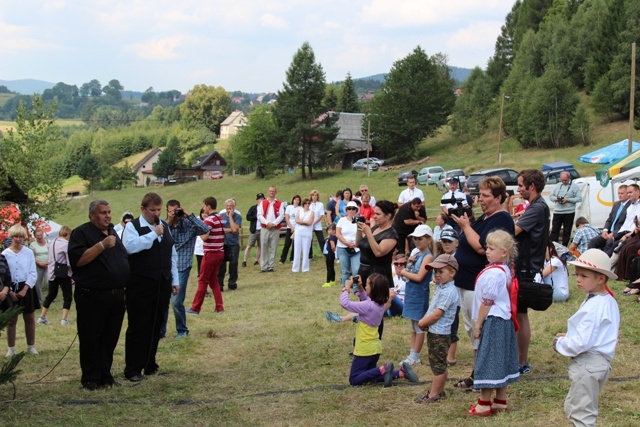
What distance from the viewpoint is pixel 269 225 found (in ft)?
56.0

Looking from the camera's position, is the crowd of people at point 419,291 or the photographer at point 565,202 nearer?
the crowd of people at point 419,291

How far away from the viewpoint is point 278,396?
6664 millimetres

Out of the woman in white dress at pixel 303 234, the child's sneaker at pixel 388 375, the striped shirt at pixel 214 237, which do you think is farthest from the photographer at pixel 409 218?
the woman in white dress at pixel 303 234

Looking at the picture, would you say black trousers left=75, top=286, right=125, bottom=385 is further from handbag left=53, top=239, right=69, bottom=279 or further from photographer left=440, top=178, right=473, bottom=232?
handbag left=53, top=239, right=69, bottom=279

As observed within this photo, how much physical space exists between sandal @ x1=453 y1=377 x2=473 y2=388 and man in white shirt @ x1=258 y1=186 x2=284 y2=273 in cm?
1087

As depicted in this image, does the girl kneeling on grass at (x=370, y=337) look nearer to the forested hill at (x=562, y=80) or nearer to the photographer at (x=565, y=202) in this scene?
→ the photographer at (x=565, y=202)

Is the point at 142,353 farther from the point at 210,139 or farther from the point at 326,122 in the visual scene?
the point at 210,139

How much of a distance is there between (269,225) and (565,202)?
22.9ft

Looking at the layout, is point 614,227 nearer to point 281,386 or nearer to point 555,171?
point 281,386

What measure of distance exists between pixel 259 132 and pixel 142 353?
68481 millimetres

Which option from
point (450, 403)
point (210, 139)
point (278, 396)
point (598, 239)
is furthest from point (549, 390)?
point (210, 139)

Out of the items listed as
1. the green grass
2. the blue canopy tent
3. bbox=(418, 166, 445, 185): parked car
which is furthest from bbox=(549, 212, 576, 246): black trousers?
bbox=(418, 166, 445, 185): parked car

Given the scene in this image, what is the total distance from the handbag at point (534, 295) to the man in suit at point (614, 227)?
6.24m

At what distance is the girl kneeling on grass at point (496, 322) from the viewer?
5516 millimetres
